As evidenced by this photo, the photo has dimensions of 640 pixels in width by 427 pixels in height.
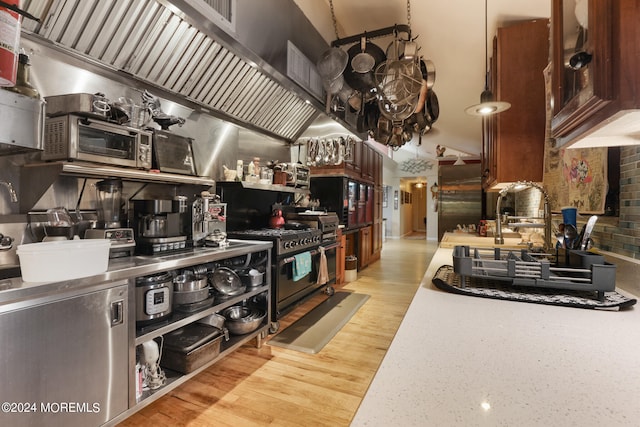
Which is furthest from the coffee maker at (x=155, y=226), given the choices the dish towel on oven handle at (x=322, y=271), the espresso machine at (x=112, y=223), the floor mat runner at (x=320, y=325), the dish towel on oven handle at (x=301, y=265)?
the dish towel on oven handle at (x=322, y=271)

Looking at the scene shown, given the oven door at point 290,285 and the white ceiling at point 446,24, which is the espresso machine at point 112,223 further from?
the white ceiling at point 446,24

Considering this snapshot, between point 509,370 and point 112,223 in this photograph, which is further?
point 112,223

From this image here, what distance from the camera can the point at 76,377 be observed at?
1.31 meters

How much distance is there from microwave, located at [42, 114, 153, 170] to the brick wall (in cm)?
267

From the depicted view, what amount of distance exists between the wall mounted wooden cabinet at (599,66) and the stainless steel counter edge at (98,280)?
1892mm

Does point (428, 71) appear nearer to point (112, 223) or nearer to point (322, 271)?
point (322, 271)

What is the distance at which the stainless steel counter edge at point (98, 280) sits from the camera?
3.75 ft

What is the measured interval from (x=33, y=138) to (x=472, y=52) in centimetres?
323

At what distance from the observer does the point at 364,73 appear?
2.89m

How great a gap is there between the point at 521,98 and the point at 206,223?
8.29 feet

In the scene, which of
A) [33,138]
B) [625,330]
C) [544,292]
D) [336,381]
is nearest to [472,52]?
[544,292]

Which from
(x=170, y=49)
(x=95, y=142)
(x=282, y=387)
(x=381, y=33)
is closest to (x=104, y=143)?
(x=95, y=142)

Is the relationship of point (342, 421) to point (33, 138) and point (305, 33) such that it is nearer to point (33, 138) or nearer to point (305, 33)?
point (33, 138)

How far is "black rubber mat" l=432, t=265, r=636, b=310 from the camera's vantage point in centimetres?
101
